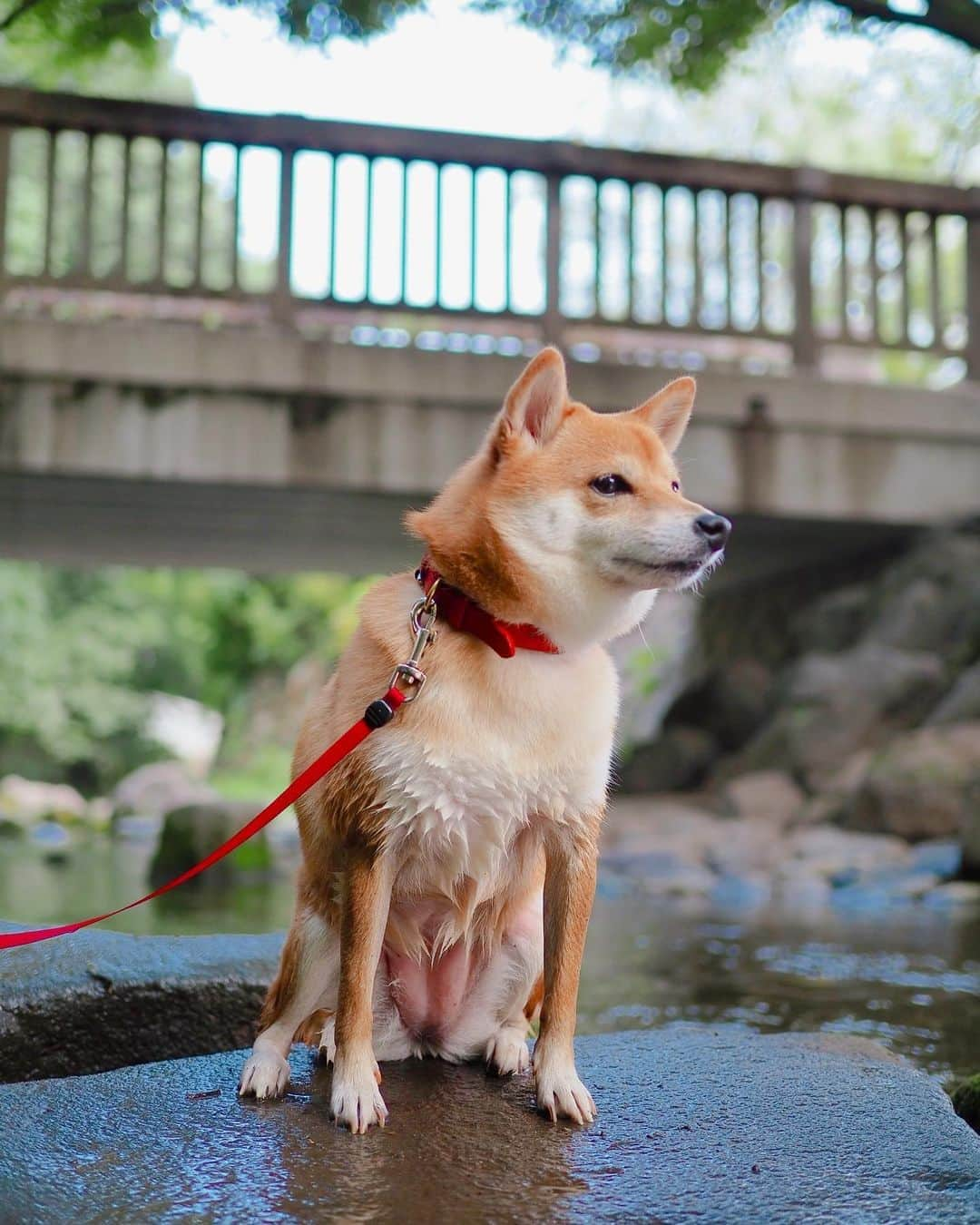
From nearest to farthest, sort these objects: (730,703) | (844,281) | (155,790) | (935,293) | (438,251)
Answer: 1. (438,251)
2. (844,281)
3. (935,293)
4. (730,703)
5. (155,790)

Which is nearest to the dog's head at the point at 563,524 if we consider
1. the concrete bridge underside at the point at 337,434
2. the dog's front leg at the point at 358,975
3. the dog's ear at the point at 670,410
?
the dog's ear at the point at 670,410

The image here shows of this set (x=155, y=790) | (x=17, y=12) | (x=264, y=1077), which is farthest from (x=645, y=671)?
(x=264, y=1077)

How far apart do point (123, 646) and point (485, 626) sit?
21.6 m

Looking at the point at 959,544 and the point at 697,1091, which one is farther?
the point at 959,544

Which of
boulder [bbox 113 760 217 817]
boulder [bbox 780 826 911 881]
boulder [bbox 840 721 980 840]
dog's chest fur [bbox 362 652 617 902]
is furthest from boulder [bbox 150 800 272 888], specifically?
boulder [bbox 113 760 217 817]

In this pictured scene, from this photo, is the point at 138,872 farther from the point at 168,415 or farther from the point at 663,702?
the point at 663,702

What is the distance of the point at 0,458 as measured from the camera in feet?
25.3

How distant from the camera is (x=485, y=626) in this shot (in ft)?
8.15

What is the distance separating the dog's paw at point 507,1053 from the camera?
2730 millimetres

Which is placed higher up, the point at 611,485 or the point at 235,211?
the point at 235,211

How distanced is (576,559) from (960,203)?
28.9ft

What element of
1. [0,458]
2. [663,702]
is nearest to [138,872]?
[0,458]

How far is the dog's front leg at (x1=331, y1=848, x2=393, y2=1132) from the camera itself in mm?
2354

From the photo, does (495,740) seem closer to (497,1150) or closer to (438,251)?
(497,1150)
